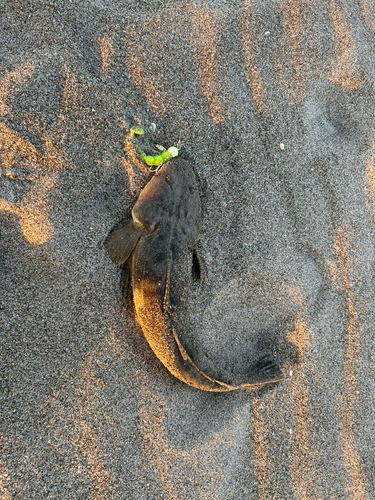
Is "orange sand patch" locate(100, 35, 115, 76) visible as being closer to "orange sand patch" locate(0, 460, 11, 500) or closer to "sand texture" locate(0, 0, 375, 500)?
"sand texture" locate(0, 0, 375, 500)

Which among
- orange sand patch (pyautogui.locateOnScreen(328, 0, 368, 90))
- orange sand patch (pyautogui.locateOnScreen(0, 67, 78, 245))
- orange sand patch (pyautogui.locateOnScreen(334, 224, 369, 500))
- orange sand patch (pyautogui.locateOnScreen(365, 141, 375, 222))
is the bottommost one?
orange sand patch (pyautogui.locateOnScreen(334, 224, 369, 500))

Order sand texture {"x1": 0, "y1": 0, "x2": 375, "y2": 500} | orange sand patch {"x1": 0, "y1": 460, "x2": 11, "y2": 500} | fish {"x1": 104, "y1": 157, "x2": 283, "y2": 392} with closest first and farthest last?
1. orange sand patch {"x1": 0, "y1": 460, "x2": 11, "y2": 500}
2. sand texture {"x1": 0, "y1": 0, "x2": 375, "y2": 500}
3. fish {"x1": 104, "y1": 157, "x2": 283, "y2": 392}

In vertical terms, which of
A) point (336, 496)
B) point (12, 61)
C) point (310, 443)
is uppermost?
point (12, 61)

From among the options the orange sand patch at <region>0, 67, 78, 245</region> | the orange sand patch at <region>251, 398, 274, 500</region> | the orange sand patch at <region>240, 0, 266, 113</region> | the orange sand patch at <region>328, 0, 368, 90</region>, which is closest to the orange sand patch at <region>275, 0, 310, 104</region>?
the orange sand patch at <region>240, 0, 266, 113</region>

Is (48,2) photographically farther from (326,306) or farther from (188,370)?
(326,306)

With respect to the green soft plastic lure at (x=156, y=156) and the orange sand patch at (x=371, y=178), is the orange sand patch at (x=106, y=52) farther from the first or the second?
the orange sand patch at (x=371, y=178)

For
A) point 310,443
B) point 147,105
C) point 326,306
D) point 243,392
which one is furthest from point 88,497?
point 147,105

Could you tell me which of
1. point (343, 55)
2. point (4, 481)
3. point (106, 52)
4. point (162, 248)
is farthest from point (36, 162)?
point (343, 55)

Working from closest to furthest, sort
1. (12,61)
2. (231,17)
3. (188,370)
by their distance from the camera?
(12,61), (188,370), (231,17)
